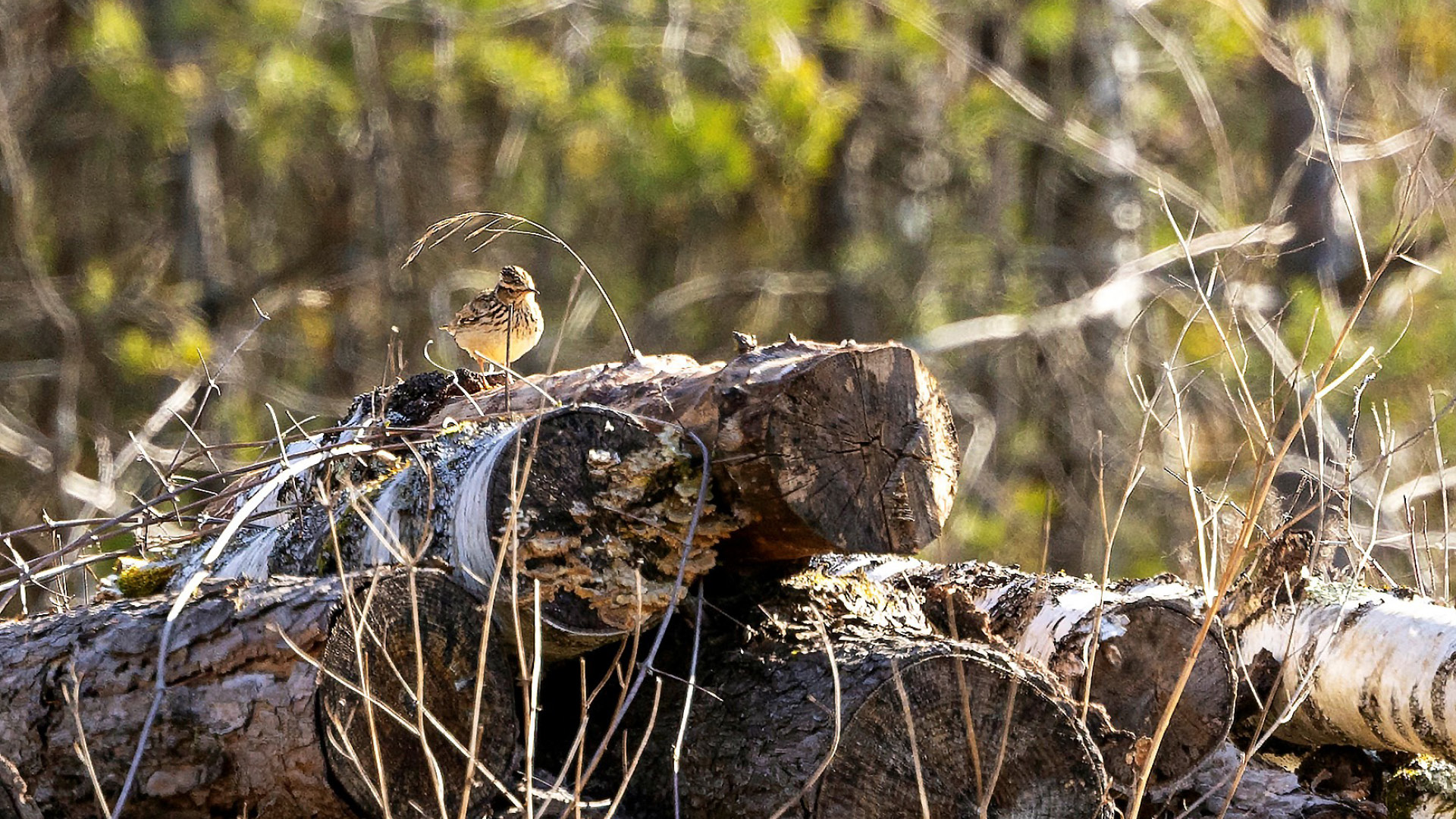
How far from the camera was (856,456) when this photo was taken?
319cm

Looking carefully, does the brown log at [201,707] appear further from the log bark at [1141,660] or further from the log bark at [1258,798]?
the log bark at [1258,798]

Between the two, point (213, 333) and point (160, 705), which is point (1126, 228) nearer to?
point (213, 333)

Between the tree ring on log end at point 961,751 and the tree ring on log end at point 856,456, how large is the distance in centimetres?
31

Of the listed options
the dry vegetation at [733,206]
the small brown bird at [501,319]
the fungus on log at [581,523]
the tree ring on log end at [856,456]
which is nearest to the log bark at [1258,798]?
the tree ring on log end at [856,456]

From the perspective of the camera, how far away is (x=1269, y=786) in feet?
12.9

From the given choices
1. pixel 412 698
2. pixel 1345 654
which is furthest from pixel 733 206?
pixel 412 698

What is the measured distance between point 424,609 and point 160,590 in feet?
4.51

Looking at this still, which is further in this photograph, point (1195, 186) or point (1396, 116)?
point (1195, 186)

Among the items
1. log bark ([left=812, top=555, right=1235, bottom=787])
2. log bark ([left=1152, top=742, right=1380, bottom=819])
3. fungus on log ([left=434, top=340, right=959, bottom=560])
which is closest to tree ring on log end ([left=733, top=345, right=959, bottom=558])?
fungus on log ([left=434, top=340, right=959, bottom=560])

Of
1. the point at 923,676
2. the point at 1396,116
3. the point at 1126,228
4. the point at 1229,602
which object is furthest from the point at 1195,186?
the point at 923,676

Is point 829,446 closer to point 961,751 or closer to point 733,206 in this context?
point 961,751

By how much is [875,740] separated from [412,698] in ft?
3.07

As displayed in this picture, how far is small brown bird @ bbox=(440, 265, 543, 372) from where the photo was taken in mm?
5992

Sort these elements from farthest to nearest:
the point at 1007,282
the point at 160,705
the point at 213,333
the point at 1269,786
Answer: the point at 1007,282
the point at 213,333
the point at 1269,786
the point at 160,705
